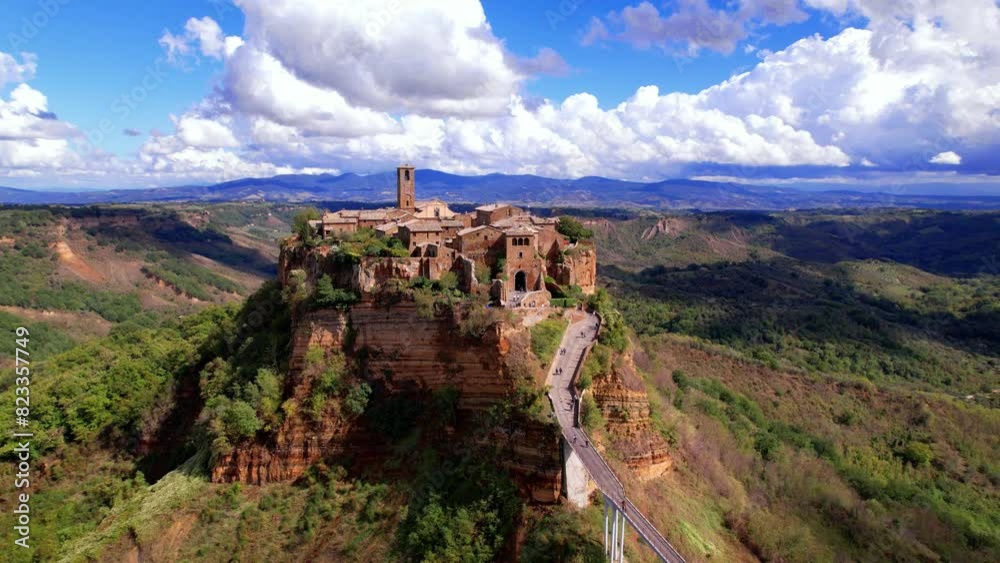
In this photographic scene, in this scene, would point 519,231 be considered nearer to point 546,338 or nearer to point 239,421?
point 546,338

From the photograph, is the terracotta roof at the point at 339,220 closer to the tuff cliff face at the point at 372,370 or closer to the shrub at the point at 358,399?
the tuff cliff face at the point at 372,370

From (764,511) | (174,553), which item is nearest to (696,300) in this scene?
(764,511)

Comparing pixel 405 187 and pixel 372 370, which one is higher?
pixel 405 187

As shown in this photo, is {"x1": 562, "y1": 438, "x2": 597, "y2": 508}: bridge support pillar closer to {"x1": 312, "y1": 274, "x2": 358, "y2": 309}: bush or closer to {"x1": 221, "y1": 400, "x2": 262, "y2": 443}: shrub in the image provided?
{"x1": 312, "y1": 274, "x2": 358, "y2": 309}: bush

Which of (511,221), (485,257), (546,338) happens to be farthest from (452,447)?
(511,221)

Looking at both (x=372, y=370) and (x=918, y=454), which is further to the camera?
(x=918, y=454)

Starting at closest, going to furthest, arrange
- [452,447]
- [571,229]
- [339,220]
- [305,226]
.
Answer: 1. [452,447]
2. [571,229]
3. [305,226]
4. [339,220]

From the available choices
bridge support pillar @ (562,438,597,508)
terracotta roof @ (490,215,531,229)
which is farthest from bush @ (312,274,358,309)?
bridge support pillar @ (562,438,597,508)
